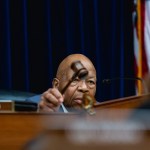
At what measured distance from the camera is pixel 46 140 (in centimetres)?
82

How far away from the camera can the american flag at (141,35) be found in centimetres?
538

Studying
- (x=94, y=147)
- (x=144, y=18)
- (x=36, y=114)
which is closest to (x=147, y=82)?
(x=94, y=147)

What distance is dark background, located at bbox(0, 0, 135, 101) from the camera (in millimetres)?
5555

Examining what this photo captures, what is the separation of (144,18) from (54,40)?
0.96 metres

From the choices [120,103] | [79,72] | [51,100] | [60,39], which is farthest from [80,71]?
[60,39]

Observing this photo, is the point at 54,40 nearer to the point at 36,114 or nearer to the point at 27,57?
the point at 27,57

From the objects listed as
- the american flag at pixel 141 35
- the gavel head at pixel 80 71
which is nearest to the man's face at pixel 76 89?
the gavel head at pixel 80 71

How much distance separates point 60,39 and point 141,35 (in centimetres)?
84

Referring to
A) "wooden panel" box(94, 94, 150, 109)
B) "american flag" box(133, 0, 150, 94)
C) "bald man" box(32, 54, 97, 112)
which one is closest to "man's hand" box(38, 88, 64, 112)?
"bald man" box(32, 54, 97, 112)

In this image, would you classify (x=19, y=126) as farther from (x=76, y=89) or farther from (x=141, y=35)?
(x=141, y=35)

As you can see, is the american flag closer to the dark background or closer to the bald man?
the dark background

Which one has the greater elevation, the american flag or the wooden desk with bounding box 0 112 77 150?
the american flag

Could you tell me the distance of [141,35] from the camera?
5449mm

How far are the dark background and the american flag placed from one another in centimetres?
24
